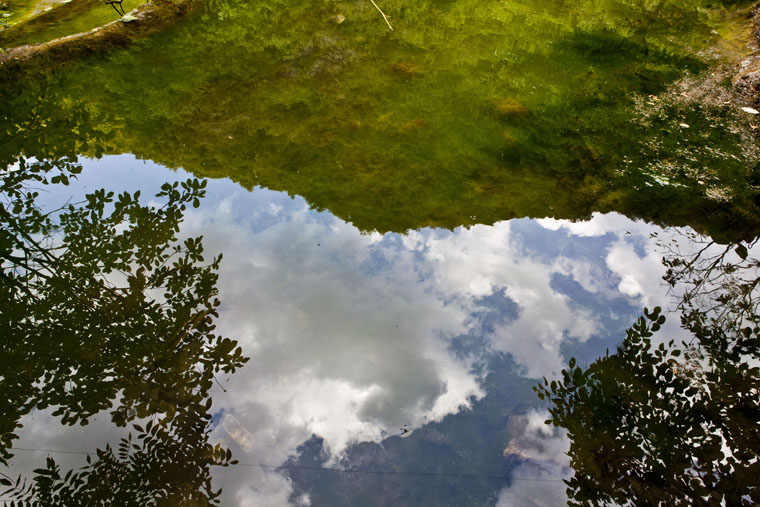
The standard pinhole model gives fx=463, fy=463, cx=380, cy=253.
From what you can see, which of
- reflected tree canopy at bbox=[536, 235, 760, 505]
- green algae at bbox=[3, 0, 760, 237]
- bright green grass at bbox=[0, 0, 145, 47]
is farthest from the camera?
bright green grass at bbox=[0, 0, 145, 47]

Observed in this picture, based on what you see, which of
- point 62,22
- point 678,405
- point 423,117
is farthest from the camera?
point 62,22

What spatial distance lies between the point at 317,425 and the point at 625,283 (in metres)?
1.80

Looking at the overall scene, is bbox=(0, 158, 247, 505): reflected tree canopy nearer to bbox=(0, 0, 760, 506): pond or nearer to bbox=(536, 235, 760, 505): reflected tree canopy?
bbox=(0, 0, 760, 506): pond

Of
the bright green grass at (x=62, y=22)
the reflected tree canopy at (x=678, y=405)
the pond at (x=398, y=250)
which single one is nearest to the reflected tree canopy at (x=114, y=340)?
the pond at (x=398, y=250)

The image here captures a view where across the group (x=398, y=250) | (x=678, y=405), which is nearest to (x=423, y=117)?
(x=398, y=250)

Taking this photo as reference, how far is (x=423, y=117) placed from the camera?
3514mm

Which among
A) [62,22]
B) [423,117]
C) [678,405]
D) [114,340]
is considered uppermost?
[62,22]

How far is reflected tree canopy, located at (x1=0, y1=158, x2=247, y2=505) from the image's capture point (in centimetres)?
187

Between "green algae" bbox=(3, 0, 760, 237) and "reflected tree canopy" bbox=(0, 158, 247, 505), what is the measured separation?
634 millimetres

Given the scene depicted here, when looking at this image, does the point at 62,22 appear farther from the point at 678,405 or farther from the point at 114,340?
the point at 678,405

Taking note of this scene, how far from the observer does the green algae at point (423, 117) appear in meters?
2.93

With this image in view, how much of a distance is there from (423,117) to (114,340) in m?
2.52

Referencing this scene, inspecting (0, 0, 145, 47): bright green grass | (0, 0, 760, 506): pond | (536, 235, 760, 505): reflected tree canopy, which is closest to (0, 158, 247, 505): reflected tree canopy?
(0, 0, 760, 506): pond

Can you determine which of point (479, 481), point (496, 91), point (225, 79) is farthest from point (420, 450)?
point (225, 79)
